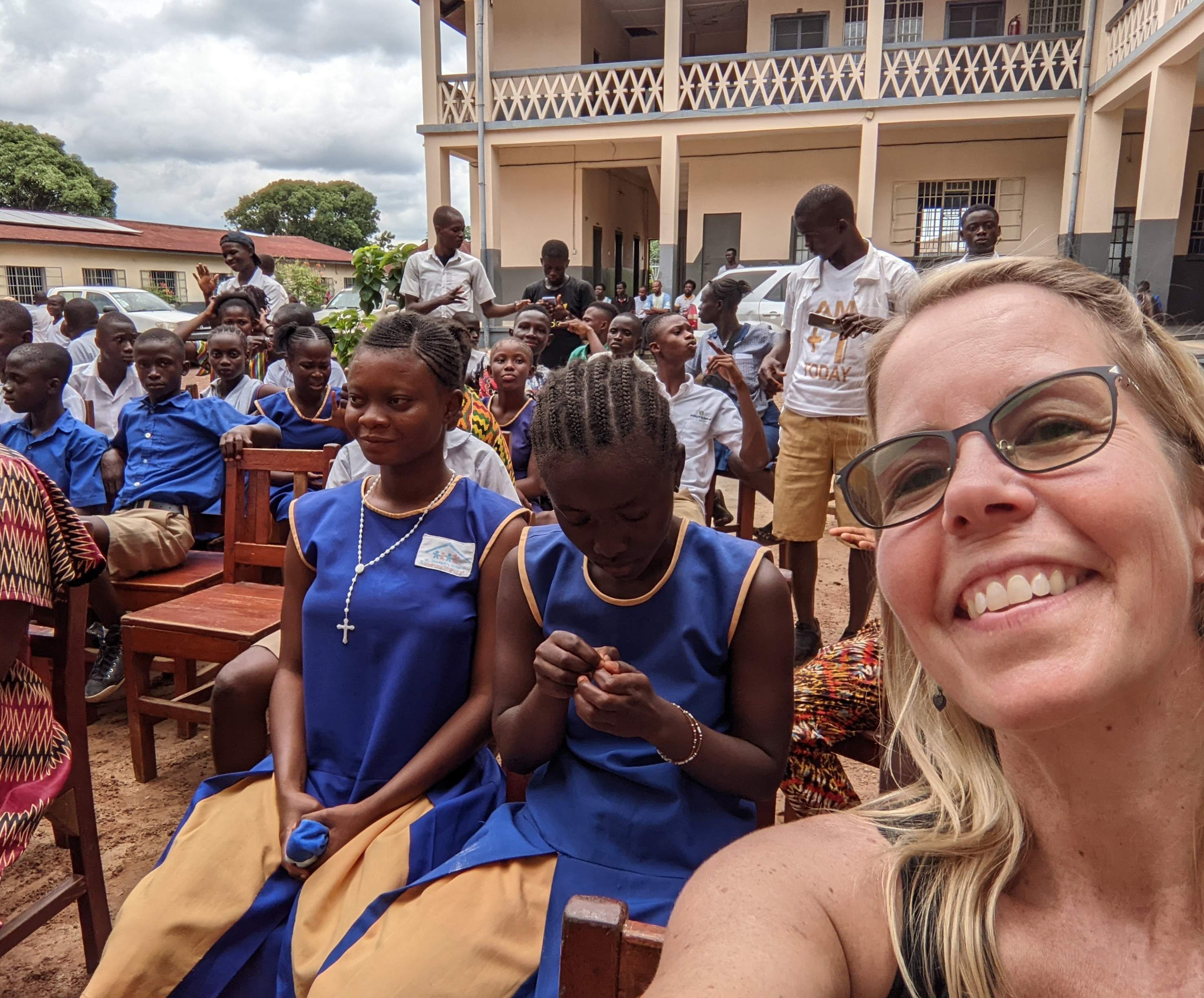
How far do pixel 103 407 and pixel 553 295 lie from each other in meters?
3.45

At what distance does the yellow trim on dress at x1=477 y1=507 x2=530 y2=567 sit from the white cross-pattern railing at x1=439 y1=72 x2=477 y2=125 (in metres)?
14.4

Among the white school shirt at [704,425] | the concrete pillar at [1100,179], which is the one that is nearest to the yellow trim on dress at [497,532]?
the white school shirt at [704,425]

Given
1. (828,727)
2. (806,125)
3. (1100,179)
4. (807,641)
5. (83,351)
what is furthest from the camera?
(806,125)

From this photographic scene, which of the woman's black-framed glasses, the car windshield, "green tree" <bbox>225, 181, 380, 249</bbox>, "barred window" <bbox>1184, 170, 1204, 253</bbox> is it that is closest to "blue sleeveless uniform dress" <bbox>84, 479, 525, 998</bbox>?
the woman's black-framed glasses

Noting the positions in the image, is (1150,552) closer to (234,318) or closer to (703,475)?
(703,475)

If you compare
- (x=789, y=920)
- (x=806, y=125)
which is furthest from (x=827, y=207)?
(x=806, y=125)

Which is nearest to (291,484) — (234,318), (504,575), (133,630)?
(133,630)

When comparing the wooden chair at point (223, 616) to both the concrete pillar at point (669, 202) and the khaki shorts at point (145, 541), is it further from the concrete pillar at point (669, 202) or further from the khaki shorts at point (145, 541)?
the concrete pillar at point (669, 202)

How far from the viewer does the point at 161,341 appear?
408 centimetres

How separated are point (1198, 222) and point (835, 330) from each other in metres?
14.4

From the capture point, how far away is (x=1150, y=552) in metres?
0.78

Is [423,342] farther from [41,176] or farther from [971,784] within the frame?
[41,176]

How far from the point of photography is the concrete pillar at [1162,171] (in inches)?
421

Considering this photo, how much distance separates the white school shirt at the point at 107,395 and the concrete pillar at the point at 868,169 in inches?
446
